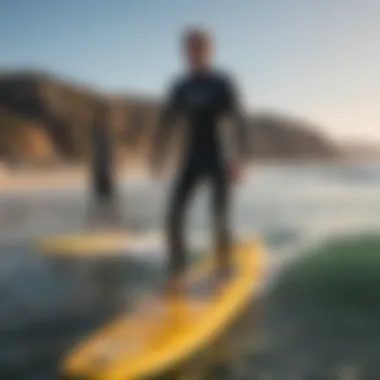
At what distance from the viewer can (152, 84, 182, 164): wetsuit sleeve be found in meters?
1.72

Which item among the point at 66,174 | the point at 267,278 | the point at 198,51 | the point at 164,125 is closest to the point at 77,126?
the point at 66,174

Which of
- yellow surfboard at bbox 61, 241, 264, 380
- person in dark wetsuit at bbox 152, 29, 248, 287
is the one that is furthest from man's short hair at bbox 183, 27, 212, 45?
yellow surfboard at bbox 61, 241, 264, 380

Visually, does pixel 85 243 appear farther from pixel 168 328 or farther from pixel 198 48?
pixel 198 48

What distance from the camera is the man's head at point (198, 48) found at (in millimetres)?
1686

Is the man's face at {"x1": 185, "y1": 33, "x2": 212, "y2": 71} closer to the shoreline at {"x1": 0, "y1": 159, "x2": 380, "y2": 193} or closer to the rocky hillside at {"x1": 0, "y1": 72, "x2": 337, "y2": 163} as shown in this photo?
the rocky hillside at {"x1": 0, "y1": 72, "x2": 337, "y2": 163}

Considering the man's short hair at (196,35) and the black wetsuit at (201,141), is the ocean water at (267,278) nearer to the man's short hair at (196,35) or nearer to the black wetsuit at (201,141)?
the black wetsuit at (201,141)

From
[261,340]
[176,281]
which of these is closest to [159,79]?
[176,281]

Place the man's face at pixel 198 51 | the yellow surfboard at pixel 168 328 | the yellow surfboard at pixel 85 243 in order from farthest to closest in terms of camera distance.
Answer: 1. the yellow surfboard at pixel 85 243
2. the man's face at pixel 198 51
3. the yellow surfboard at pixel 168 328

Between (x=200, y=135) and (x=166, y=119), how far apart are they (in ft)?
0.27

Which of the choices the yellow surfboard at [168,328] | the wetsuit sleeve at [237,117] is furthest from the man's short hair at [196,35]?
the yellow surfboard at [168,328]

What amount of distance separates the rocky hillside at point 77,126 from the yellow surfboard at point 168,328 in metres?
0.26

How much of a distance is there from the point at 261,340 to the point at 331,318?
171 millimetres

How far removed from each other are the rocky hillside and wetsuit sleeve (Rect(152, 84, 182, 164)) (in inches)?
0.8

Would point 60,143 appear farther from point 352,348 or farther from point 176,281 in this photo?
point 352,348
